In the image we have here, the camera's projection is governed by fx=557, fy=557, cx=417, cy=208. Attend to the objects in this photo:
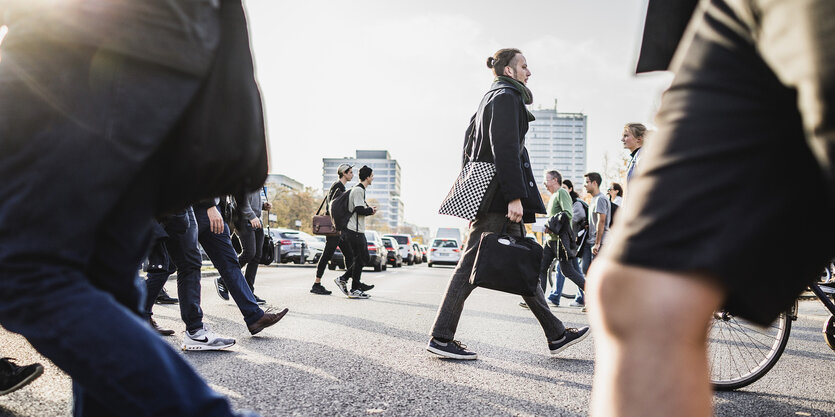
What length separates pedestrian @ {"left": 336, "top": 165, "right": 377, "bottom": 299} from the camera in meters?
8.99

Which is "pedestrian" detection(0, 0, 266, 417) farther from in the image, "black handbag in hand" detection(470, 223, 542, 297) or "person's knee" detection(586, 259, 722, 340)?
"black handbag in hand" detection(470, 223, 542, 297)

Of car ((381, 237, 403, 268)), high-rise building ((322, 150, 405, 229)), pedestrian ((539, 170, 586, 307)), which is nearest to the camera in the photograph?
pedestrian ((539, 170, 586, 307))

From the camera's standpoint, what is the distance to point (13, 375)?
2.58 m

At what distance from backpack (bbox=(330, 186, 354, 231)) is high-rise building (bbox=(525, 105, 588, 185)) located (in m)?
145

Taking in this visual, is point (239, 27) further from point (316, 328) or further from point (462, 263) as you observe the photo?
point (316, 328)

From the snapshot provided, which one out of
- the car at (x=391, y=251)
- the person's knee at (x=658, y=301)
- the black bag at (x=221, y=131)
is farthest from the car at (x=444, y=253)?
the person's knee at (x=658, y=301)

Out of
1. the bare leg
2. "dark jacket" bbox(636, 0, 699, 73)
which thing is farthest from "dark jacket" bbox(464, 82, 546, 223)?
the bare leg

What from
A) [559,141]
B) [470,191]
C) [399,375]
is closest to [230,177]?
[399,375]

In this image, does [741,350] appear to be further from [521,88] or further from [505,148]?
[521,88]

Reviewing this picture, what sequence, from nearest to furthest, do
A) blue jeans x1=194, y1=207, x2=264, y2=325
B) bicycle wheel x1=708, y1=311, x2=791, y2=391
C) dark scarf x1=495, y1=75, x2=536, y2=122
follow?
bicycle wheel x1=708, y1=311, x2=791, y2=391 < dark scarf x1=495, y1=75, x2=536, y2=122 < blue jeans x1=194, y1=207, x2=264, y2=325

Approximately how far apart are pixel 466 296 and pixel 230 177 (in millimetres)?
2910

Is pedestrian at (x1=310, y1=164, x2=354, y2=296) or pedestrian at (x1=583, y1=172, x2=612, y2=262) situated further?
pedestrian at (x1=310, y1=164, x2=354, y2=296)

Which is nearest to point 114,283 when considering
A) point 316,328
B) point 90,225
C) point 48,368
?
point 90,225

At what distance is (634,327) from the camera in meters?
0.98
